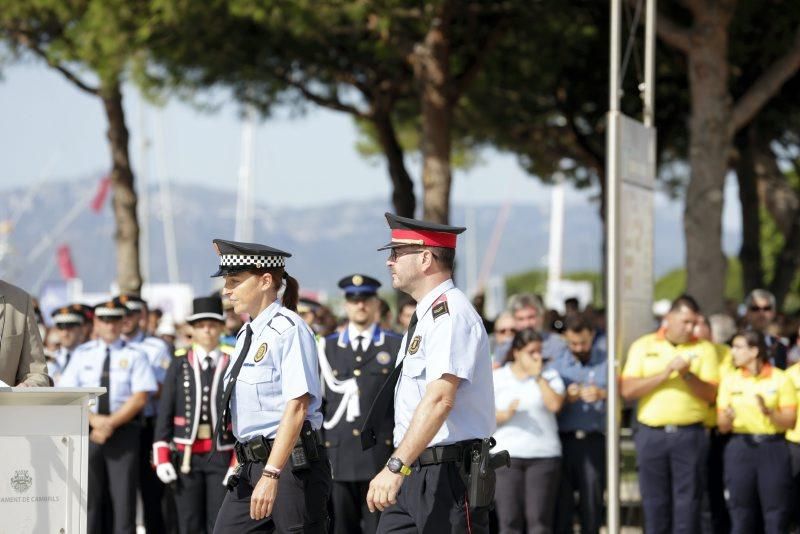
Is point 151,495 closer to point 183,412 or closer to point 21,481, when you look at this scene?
point 183,412

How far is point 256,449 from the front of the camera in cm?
678

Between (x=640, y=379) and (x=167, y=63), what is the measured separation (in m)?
11.8

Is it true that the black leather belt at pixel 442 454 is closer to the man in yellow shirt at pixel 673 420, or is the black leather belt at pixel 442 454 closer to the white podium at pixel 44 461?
the white podium at pixel 44 461

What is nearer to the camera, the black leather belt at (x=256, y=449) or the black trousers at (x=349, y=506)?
the black leather belt at (x=256, y=449)

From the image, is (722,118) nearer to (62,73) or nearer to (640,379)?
(640,379)

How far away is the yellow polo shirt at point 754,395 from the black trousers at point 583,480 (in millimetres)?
1033

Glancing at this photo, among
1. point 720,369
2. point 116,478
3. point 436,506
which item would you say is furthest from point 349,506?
point 436,506

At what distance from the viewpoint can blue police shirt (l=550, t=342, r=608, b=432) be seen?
451 inches

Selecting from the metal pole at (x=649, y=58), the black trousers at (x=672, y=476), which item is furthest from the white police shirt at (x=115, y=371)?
the metal pole at (x=649, y=58)

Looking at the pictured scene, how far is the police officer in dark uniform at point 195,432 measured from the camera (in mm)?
10461

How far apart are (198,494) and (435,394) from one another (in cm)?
479

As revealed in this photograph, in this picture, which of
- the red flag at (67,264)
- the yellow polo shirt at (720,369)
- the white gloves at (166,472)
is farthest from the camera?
the red flag at (67,264)

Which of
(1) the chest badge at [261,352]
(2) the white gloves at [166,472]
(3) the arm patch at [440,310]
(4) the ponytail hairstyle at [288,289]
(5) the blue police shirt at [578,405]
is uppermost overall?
(4) the ponytail hairstyle at [288,289]

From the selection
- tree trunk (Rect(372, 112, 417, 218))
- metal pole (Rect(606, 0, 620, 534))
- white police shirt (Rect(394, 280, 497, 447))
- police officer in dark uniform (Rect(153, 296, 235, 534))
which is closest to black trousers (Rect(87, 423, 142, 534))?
police officer in dark uniform (Rect(153, 296, 235, 534))
